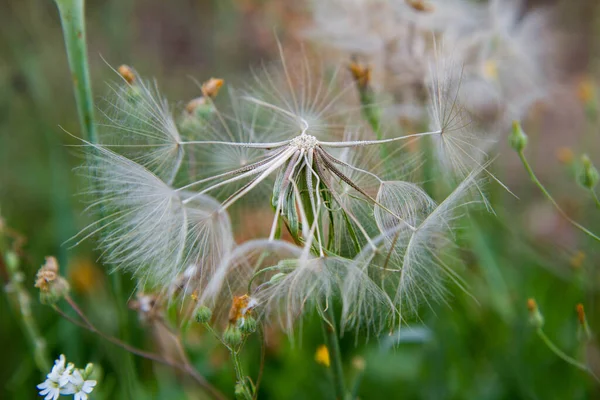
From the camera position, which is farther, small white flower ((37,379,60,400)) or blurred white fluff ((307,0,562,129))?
blurred white fluff ((307,0,562,129))

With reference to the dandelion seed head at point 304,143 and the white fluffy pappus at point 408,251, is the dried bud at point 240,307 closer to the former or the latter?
the white fluffy pappus at point 408,251

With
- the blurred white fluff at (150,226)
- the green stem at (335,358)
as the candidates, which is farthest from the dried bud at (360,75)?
the green stem at (335,358)

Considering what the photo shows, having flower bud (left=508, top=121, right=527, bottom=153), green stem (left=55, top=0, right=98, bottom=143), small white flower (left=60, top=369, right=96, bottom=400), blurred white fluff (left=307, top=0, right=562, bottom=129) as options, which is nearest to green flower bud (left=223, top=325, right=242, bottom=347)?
small white flower (left=60, top=369, right=96, bottom=400)

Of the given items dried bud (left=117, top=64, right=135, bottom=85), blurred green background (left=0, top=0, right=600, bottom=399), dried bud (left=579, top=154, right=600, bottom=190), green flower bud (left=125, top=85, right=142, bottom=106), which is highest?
dried bud (left=117, top=64, right=135, bottom=85)

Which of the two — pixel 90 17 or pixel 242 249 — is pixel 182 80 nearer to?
pixel 90 17

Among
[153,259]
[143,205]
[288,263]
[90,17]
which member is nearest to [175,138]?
[143,205]

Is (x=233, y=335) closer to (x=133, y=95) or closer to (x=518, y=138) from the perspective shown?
(x=133, y=95)

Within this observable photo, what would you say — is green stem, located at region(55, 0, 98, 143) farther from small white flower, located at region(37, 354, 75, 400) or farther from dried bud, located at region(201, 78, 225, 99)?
small white flower, located at region(37, 354, 75, 400)
